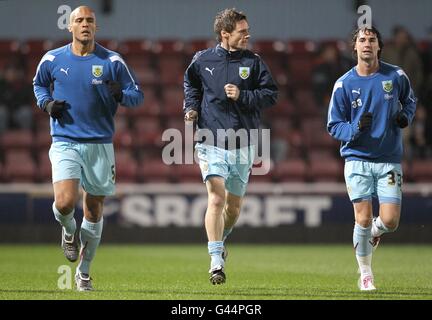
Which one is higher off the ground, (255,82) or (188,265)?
(255,82)

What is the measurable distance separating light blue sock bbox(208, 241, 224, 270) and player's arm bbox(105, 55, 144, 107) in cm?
140

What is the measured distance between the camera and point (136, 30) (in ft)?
67.6

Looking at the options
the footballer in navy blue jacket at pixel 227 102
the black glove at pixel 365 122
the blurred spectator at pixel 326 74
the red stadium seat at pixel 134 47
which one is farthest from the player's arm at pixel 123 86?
the red stadium seat at pixel 134 47

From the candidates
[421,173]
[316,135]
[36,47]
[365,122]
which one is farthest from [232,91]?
[36,47]

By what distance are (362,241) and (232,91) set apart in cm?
175

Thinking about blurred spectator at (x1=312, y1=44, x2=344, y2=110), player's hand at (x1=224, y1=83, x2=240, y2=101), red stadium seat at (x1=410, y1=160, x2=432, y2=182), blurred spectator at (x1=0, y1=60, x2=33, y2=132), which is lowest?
player's hand at (x1=224, y1=83, x2=240, y2=101)

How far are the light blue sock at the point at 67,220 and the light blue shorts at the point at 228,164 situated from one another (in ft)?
4.05

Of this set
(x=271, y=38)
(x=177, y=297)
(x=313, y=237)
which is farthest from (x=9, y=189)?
(x=177, y=297)

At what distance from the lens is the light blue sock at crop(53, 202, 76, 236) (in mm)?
9453

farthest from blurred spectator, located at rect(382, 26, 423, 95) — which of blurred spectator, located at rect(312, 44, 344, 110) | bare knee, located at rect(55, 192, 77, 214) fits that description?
bare knee, located at rect(55, 192, 77, 214)

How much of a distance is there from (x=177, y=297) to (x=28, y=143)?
1039 cm

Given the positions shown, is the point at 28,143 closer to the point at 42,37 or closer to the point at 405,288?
the point at 42,37

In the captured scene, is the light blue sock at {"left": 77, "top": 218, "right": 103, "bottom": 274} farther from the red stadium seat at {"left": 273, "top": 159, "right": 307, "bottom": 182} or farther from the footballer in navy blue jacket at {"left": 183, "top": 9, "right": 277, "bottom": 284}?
the red stadium seat at {"left": 273, "top": 159, "right": 307, "bottom": 182}

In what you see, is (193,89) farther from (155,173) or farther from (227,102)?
(155,173)
